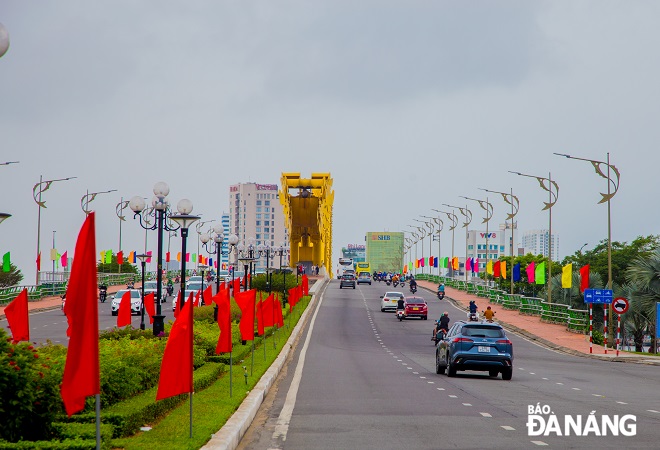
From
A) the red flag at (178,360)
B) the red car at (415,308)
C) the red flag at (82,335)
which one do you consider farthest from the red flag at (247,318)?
the red car at (415,308)

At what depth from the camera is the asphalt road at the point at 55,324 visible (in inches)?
1571

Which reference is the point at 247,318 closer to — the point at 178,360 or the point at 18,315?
the point at 18,315

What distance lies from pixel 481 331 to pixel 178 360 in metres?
15.1

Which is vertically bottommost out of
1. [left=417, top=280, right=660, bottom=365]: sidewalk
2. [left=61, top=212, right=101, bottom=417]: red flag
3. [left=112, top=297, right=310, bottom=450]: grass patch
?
[left=417, top=280, right=660, bottom=365]: sidewalk

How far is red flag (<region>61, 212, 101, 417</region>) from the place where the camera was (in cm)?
830

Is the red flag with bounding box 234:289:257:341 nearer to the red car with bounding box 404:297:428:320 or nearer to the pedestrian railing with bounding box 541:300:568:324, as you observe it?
the pedestrian railing with bounding box 541:300:568:324

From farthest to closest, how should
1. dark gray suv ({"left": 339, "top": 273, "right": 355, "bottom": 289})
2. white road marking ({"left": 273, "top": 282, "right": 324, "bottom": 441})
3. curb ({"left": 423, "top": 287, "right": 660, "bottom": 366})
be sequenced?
dark gray suv ({"left": 339, "top": 273, "right": 355, "bottom": 289}) → curb ({"left": 423, "top": 287, "right": 660, "bottom": 366}) → white road marking ({"left": 273, "top": 282, "right": 324, "bottom": 441})

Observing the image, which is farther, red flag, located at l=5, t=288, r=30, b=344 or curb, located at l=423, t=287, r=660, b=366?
curb, located at l=423, t=287, r=660, b=366

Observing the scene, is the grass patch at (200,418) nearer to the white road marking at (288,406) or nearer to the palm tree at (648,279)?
the white road marking at (288,406)

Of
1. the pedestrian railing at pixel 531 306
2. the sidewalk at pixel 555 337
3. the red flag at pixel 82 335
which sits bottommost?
the sidewalk at pixel 555 337

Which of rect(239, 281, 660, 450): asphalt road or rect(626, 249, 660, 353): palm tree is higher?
rect(626, 249, 660, 353): palm tree

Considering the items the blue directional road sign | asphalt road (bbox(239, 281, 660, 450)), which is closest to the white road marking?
asphalt road (bbox(239, 281, 660, 450))

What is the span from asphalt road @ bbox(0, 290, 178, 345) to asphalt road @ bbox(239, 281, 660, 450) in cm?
981

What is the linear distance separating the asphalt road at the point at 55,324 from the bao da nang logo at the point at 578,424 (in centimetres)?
2315
